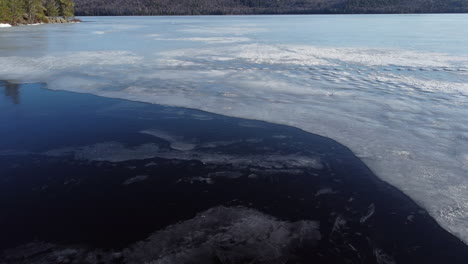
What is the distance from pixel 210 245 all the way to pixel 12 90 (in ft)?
24.5

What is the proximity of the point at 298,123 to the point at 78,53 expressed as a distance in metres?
11.6

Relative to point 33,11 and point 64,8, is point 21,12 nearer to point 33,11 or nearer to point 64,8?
point 33,11

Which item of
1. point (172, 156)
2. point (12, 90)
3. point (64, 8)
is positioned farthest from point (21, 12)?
point (172, 156)

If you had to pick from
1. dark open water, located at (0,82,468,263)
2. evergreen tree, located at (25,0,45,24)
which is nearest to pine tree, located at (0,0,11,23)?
evergreen tree, located at (25,0,45,24)

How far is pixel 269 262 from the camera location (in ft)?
8.91

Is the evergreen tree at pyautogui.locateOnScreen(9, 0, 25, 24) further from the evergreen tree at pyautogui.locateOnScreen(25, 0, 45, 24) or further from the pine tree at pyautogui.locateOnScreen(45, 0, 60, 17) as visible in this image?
the pine tree at pyautogui.locateOnScreen(45, 0, 60, 17)

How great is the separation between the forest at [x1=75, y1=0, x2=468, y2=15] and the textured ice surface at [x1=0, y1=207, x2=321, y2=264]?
107762 millimetres

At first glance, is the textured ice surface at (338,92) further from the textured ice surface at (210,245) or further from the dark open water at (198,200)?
the textured ice surface at (210,245)

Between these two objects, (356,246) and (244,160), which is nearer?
(356,246)

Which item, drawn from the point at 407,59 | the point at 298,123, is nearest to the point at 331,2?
the point at 407,59

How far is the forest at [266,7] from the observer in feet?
319

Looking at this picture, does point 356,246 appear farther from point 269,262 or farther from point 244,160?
point 244,160

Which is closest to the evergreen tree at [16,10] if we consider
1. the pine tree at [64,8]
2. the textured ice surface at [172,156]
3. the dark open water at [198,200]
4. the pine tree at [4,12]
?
the pine tree at [4,12]

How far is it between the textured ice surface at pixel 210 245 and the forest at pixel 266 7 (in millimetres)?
107762
